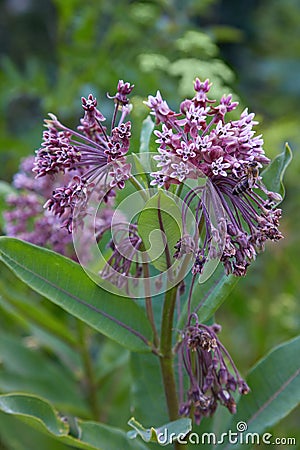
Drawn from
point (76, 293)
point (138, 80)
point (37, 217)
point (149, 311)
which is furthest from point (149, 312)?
point (138, 80)

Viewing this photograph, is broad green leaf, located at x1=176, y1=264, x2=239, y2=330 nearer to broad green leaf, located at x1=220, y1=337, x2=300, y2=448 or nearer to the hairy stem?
the hairy stem

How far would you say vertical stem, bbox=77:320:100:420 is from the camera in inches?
54.9

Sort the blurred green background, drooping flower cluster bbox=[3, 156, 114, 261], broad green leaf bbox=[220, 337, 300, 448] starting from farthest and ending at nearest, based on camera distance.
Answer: the blurred green background, drooping flower cluster bbox=[3, 156, 114, 261], broad green leaf bbox=[220, 337, 300, 448]

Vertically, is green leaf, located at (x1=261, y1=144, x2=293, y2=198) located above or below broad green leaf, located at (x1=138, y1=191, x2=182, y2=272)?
above

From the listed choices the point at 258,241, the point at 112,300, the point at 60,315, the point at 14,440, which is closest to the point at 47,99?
the point at 60,315

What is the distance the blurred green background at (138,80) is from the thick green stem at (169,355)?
363 mm

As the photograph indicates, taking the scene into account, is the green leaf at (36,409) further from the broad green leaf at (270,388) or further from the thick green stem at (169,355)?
the broad green leaf at (270,388)

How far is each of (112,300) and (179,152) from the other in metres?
0.25

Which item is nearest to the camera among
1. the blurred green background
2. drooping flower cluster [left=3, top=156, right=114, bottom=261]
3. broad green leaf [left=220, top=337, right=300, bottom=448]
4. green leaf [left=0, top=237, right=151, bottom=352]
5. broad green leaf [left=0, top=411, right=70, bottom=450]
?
→ green leaf [left=0, top=237, right=151, bottom=352]

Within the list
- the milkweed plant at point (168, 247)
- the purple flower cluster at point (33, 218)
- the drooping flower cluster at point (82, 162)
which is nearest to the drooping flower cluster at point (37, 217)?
the purple flower cluster at point (33, 218)

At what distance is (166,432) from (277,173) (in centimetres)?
39

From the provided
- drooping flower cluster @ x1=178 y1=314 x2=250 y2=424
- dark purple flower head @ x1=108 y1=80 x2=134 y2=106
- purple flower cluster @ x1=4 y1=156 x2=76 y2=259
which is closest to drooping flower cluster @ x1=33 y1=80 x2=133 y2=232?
dark purple flower head @ x1=108 y1=80 x2=134 y2=106

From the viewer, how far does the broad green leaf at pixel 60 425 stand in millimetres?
927

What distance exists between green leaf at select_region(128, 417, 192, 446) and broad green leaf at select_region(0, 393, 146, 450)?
12cm
